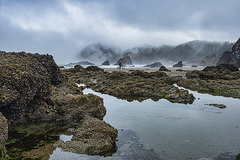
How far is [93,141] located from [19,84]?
455 cm

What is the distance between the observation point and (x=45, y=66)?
13.9m

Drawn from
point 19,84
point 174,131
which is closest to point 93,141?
point 174,131

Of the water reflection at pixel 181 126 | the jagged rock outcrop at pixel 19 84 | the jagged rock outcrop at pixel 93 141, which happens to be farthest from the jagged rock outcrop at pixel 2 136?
the water reflection at pixel 181 126

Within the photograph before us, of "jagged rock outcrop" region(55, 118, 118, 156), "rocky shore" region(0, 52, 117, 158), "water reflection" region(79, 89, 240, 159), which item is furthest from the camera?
"rocky shore" region(0, 52, 117, 158)

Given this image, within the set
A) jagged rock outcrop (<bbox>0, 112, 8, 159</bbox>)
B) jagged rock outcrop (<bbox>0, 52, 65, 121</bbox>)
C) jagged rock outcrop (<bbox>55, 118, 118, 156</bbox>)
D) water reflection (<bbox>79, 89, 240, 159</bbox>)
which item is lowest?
water reflection (<bbox>79, 89, 240, 159</bbox>)

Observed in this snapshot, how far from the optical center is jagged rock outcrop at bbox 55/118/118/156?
7.57m

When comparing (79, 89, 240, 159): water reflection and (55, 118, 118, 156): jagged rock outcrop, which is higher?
(55, 118, 118, 156): jagged rock outcrop

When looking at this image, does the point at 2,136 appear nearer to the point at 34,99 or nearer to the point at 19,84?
the point at 19,84

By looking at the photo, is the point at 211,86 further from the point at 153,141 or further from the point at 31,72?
the point at 31,72

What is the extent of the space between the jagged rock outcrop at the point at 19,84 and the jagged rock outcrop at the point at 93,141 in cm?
288

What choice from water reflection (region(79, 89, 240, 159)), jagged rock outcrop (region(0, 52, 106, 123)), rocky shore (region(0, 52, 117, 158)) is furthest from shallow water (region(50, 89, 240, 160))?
jagged rock outcrop (region(0, 52, 106, 123))

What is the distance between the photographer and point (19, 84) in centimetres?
920

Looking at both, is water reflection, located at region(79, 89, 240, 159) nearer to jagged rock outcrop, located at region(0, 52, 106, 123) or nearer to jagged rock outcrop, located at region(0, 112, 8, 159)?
jagged rock outcrop, located at region(0, 52, 106, 123)

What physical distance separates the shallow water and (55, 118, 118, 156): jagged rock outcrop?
0.30 metres
